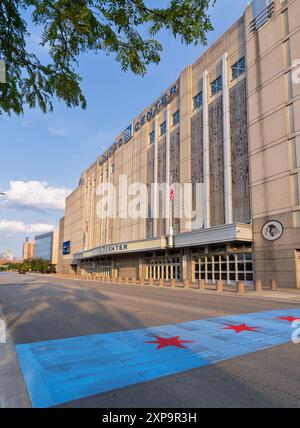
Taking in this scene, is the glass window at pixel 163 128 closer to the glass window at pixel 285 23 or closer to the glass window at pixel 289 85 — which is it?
the glass window at pixel 285 23

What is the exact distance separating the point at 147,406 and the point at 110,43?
5.04 meters

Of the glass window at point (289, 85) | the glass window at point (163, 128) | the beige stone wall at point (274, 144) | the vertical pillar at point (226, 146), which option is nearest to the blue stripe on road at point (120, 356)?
the beige stone wall at point (274, 144)

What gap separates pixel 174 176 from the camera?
4016cm

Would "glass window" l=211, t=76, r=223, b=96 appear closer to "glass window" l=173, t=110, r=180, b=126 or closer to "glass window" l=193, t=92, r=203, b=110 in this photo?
"glass window" l=193, t=92, r=203, b=110

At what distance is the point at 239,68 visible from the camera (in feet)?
103

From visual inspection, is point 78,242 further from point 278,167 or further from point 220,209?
point 278,167

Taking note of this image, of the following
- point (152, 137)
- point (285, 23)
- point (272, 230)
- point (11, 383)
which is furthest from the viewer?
point (152, 137)

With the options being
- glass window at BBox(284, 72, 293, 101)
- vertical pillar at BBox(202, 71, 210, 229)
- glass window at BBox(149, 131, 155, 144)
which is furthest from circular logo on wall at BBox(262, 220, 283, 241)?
glass window at BBox(149, 131, 155, 144)

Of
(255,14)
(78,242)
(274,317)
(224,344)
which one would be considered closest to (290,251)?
(274,317)

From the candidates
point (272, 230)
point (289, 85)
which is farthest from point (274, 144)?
point (272, 230)

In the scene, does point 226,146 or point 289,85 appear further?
point 226,146

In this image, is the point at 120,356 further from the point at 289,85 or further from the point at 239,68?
the point at 239,68

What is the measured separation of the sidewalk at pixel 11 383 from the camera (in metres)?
4.07

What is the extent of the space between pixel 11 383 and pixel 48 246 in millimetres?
166561
